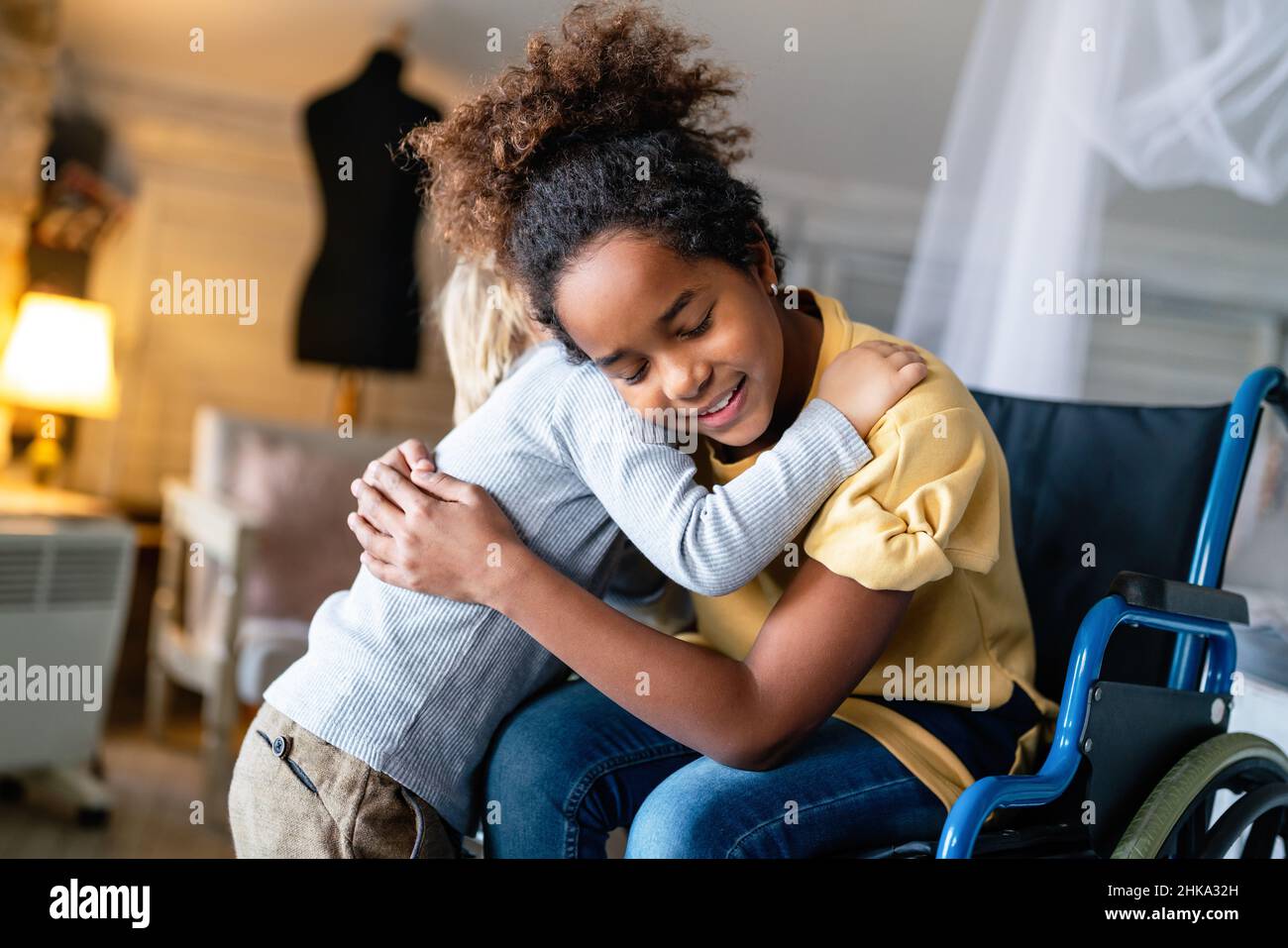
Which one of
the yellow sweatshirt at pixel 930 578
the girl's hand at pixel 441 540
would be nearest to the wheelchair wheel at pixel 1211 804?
the yellow sweatshirt at pixel 930 578

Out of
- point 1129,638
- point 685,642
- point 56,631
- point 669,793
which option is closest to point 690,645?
point 685,642

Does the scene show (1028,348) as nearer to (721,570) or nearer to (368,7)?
(721,570)

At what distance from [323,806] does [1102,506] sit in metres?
0.86

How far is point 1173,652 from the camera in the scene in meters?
1.23

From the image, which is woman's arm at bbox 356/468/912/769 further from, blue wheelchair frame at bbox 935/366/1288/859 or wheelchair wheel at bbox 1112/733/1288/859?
wheelchair wheel at bbox 1112/733/1288/859

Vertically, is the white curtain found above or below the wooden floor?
above

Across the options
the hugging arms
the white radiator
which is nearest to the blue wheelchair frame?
the hugging arms

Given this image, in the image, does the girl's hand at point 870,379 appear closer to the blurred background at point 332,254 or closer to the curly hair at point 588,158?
the curly hair at point 588,158

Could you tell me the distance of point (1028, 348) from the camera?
176 centimetres

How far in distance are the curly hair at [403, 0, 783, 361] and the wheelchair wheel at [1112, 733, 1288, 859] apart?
573 mm

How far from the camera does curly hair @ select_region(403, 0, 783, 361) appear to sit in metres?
0.99

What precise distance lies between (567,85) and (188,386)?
3.40 meters
